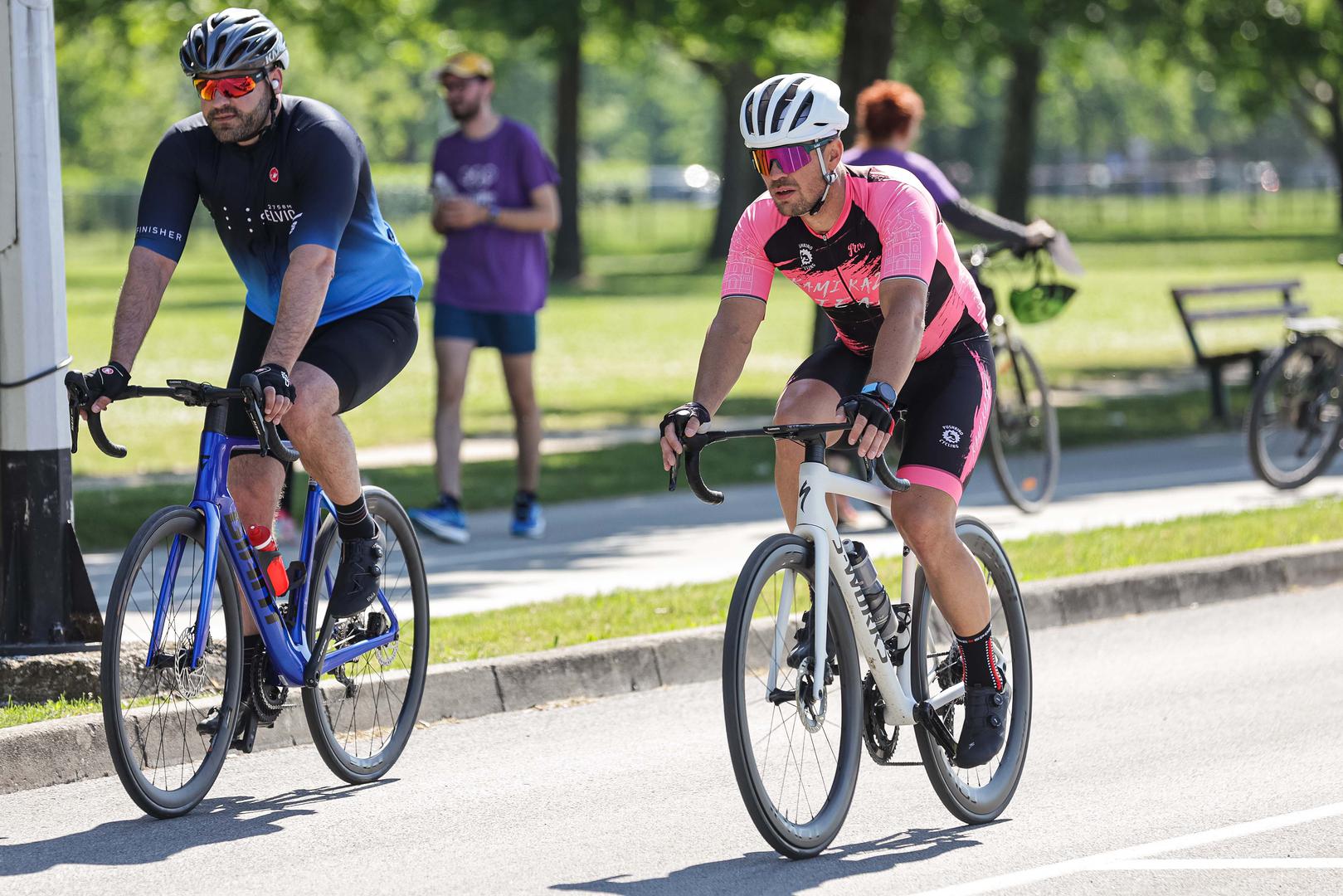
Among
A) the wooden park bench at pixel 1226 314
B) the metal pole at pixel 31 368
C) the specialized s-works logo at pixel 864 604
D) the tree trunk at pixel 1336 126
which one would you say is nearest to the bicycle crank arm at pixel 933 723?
the specialized s-works logo at pixel 864 604

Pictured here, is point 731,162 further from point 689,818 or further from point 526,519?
point 689,818

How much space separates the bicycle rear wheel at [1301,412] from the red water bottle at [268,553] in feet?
23.4

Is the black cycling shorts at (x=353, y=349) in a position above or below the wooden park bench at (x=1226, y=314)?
below

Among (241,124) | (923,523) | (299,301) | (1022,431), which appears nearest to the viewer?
(923,523)

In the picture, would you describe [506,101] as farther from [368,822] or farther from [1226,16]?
[368,822]

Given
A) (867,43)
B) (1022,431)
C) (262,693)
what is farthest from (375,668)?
(867,43)

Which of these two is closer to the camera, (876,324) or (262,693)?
(876,324)

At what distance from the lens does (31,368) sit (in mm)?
6652

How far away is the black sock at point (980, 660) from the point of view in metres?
5.46

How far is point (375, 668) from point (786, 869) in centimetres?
165

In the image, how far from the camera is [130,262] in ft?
18.9

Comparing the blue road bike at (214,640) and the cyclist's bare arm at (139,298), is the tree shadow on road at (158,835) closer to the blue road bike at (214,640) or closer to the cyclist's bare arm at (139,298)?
the blue road bike at (214,640)

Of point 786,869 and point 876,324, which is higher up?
point 876,324

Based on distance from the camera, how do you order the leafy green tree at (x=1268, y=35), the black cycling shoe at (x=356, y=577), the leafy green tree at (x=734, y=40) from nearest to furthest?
the black cycling shoe at (x=356, y=577), the leafy green tree at (x=734, y=40), the leafy green tree at (x=1268, y=35)
